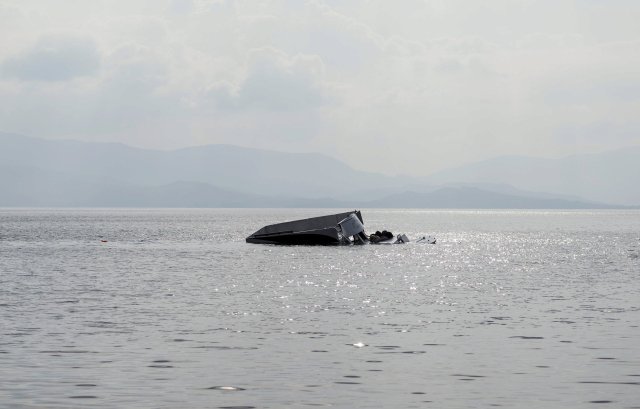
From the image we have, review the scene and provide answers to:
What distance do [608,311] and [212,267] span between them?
41.9 meters

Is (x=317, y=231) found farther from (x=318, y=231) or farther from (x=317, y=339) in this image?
(x=317, y=339)

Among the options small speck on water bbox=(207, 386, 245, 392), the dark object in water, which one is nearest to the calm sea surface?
small speck on water bbox=(207, 386, 245, 392)

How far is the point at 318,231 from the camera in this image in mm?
118500

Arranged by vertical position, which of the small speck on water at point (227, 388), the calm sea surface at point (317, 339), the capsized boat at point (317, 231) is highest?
the capsized boat at point (317, 231)

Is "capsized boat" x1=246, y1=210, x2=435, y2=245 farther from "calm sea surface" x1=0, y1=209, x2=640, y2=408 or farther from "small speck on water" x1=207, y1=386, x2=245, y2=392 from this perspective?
"small speck on water" x1=207, y1=386, x2=245, y2=392

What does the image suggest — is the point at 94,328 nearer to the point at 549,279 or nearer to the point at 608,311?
the point at 608,311

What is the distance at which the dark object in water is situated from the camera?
4673 inches

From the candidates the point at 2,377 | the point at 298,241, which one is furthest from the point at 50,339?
the point at 298,241

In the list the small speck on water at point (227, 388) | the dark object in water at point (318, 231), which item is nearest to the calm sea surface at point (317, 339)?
the small speck on water at point (227, 388)

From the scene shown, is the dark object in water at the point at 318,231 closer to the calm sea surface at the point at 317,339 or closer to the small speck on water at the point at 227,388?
the calm sea surface at the point at 317,339

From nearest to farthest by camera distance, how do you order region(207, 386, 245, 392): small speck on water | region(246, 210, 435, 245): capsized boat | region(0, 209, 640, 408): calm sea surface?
region(0, 209, 640, 408): calm sea surface → region(207, 386, 245, 392): small speck on water → region(246, 210, 435, 245): capsized boat

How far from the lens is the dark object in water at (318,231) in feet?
389

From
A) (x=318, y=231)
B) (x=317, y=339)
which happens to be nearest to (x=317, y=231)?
(x=318, y=231)

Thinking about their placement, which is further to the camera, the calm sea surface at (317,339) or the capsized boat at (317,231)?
the capsized boat at (317,231)
